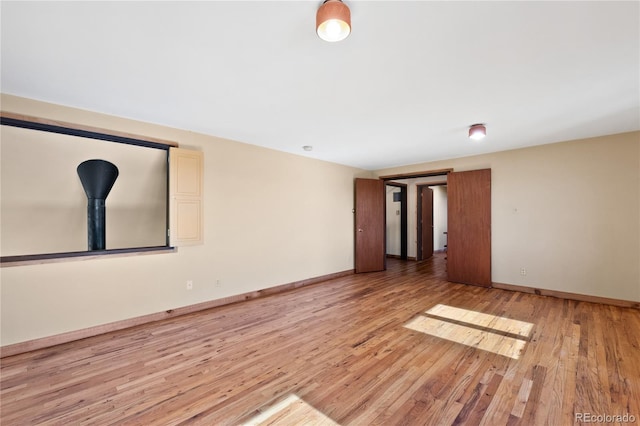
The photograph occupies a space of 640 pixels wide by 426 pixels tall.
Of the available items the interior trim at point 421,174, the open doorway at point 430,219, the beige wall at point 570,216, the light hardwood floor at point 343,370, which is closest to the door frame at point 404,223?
the open doorway at point 430,219

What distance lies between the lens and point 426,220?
801cm

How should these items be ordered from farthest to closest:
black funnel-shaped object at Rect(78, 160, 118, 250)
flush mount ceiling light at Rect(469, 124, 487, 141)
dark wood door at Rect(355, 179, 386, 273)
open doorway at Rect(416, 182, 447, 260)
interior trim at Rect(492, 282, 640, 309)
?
open doorway at Rect(416, 182, 447, 260)
dark wood door at Rect(355, 179, 386, 273)
interior trim at Rect(492, 282, 640, 309)
flush mount ceiling light at Rect(469, 124, 487, 141)
black funnel-shaped object at Rect(78, 160, 118, 250)

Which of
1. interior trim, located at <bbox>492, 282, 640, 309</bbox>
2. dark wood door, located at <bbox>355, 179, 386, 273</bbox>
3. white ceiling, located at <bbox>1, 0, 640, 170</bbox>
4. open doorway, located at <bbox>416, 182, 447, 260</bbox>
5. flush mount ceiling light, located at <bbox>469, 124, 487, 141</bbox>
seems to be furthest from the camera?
open doorway, located at <bbox>416, 182, 447, 260</bbox>

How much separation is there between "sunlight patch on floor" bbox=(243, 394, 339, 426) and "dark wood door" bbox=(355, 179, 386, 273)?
14.4 feet

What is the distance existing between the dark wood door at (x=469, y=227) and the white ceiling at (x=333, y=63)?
5.43ft

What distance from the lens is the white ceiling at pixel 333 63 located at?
1535 millimetres

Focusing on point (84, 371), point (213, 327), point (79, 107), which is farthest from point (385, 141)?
point (84, 371)

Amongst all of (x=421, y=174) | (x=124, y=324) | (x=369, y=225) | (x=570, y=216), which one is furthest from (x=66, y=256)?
(x=570, y=216)

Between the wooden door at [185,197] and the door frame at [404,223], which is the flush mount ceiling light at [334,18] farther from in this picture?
the door frame at [404,223]

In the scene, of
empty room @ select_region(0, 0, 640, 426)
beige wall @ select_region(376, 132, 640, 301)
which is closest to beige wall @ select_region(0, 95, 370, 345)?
empty room @ select_region(0, 0, 640, 426)

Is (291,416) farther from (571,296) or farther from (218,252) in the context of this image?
(571,296)

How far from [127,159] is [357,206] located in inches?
170

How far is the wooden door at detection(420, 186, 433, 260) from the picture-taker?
777cm

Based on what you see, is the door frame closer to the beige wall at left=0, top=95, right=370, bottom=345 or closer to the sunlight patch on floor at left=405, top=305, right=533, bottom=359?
the beige wall at left=0, top=95, right=370, bottom=345
